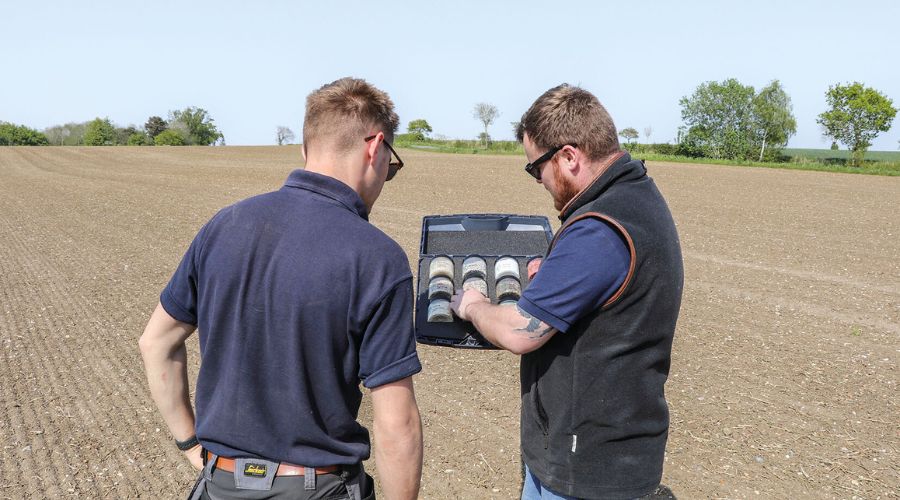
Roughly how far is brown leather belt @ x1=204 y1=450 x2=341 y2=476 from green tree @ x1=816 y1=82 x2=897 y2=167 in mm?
78165

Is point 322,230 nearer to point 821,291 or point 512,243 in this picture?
point 512,243

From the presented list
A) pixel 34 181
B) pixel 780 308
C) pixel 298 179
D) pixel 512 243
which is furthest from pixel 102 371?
pixel 34 181

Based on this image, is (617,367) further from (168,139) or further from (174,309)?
(168,139)

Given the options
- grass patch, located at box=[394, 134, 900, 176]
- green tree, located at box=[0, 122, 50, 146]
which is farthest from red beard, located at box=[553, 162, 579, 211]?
green tree, located at box=[0, 122, 50, 146]

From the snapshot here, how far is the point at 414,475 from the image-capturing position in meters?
2.28

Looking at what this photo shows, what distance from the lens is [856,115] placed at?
228ft

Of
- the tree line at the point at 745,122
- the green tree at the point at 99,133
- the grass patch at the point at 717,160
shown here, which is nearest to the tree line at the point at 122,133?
the green tree at the point at 99,133

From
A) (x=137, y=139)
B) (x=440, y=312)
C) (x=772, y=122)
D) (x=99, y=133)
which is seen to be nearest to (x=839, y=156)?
(x=772, y=122)

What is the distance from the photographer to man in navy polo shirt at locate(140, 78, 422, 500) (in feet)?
6.78

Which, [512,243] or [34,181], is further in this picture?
[34,181]

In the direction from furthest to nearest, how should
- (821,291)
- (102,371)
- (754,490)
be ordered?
(821,291), (102,371), (754,490)

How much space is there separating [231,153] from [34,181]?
27.9 meters

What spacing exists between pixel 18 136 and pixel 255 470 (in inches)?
4863

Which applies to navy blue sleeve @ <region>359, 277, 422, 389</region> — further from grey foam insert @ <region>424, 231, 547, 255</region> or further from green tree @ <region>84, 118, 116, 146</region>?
green tree @ <region>84, 118, 116, 146</region>
